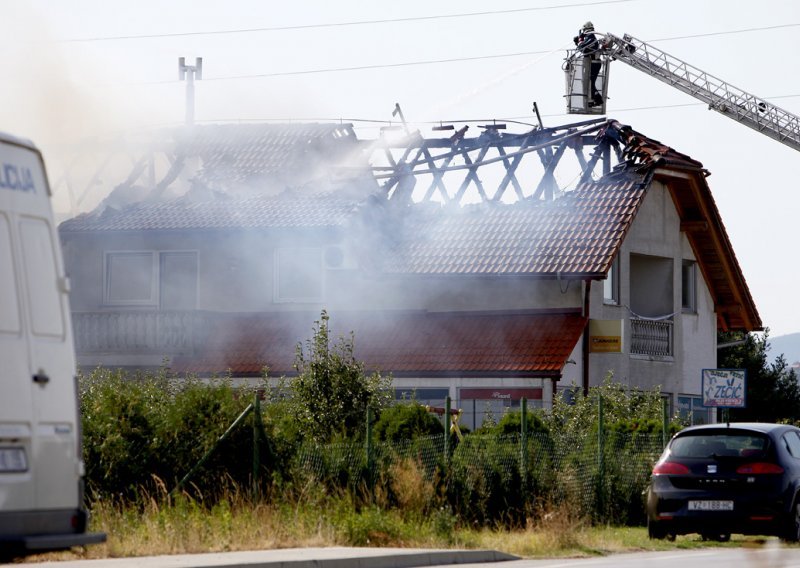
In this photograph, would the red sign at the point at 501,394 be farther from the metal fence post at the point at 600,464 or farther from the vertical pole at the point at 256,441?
the vertical pole at the point at 256,441

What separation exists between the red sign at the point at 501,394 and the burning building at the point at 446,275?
0.14 feet

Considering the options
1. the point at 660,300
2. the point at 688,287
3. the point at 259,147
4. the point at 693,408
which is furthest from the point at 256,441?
the point at 259,147

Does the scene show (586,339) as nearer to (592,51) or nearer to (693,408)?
(693,408)

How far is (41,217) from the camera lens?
12.4 metres

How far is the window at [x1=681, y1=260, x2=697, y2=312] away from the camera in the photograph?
1719 inches

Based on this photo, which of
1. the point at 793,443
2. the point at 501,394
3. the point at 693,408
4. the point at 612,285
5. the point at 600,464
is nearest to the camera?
the point at 793,443

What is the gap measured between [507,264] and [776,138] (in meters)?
27.5

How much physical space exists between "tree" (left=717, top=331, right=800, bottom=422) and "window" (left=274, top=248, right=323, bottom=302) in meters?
22.4

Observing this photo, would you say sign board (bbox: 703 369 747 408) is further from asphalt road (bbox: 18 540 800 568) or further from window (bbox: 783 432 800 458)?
asphalt road (bbox: 18 540 800 568)

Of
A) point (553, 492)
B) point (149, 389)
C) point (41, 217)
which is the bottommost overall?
point (553, 492)

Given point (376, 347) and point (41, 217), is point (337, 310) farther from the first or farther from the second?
point (41, 217)

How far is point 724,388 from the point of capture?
1035 inches

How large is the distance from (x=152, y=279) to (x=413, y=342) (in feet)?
25.6

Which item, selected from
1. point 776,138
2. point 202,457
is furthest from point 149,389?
point 776,138
